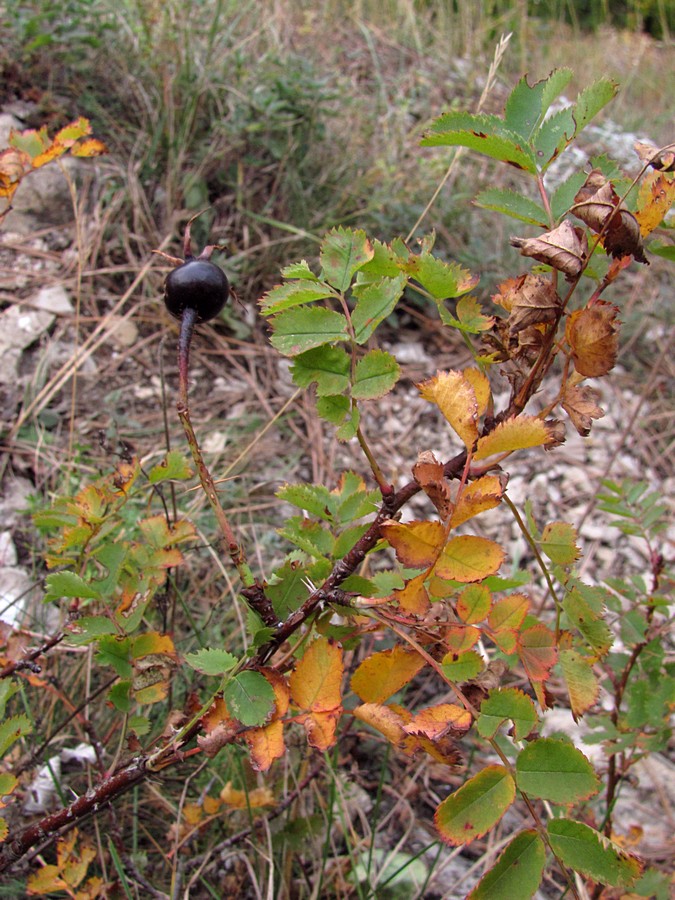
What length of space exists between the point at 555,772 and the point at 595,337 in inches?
15.0

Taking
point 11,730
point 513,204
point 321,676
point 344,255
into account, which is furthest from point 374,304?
point 11,730

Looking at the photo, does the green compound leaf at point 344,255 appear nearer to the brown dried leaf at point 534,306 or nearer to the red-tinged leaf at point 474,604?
the brown dried leaf at point 534,306

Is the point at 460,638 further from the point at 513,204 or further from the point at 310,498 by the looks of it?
the point at 513,204

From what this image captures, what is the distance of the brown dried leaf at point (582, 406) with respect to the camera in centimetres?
67

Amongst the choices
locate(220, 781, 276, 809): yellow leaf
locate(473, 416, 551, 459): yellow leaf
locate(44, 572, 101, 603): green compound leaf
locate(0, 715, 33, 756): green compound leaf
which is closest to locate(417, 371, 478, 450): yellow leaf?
locate(473, 416, 551, 459): yellow leaf

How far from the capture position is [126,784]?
2.79ft

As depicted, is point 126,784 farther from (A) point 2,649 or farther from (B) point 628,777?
(B) point 628,777

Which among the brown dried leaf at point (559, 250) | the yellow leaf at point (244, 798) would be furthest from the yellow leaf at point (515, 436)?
the yellow leaf at point (244, 798)

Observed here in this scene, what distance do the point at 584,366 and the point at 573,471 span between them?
6.18 ft

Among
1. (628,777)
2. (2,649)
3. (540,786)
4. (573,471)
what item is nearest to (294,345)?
(540,786)

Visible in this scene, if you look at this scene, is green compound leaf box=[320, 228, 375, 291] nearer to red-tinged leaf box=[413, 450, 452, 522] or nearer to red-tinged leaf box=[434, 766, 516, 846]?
red-tinged leaf box=[413, 450, 452, 522]

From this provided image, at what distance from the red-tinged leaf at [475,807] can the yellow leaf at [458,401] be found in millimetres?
297

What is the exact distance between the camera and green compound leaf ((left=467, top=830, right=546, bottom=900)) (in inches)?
25.5

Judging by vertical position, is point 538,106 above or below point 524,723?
above
